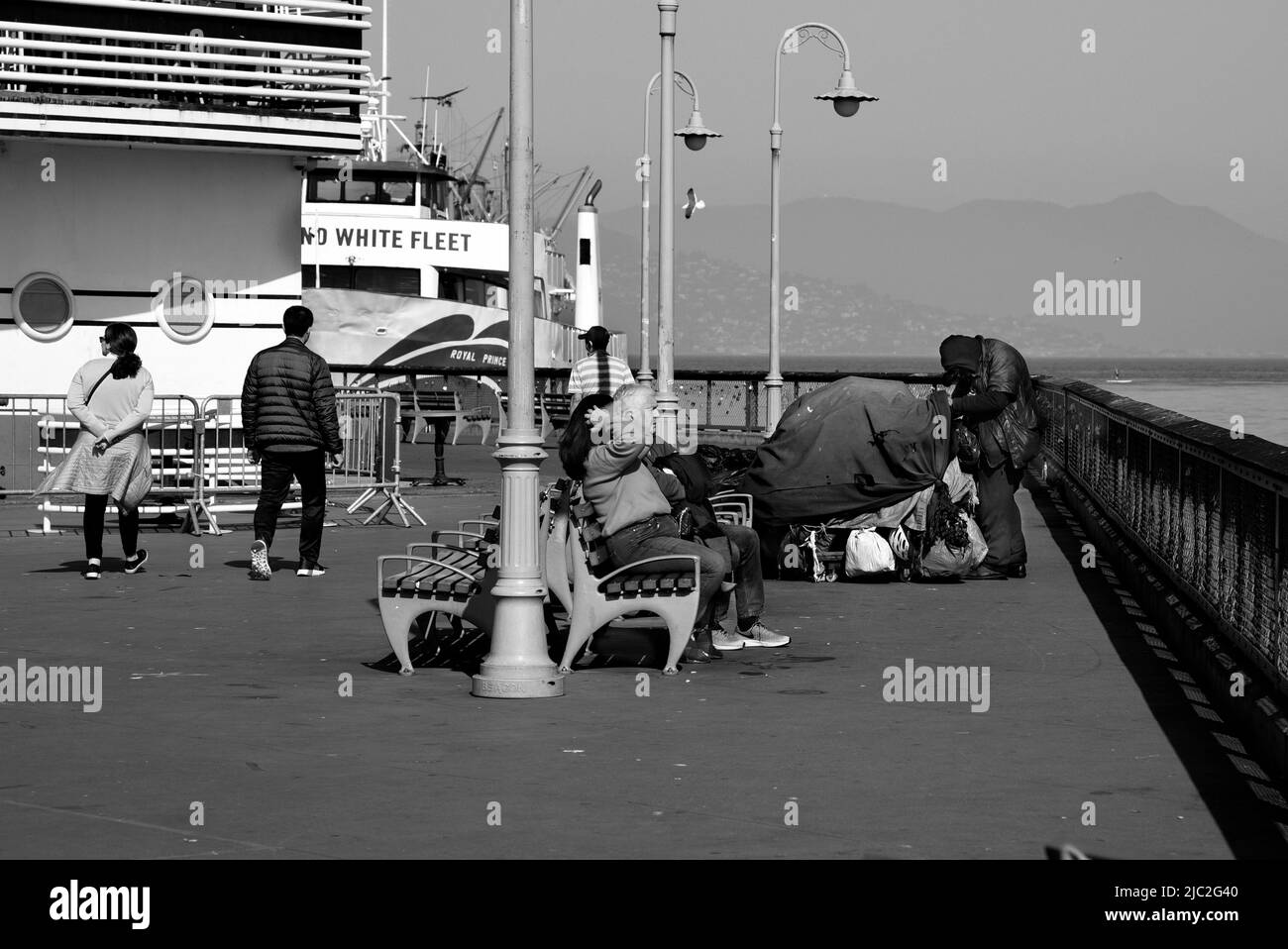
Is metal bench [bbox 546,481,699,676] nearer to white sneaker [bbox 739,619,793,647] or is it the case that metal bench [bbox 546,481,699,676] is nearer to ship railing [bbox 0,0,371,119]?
white sneaker [bbox 739,619,793,647]

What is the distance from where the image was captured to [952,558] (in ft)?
47.2

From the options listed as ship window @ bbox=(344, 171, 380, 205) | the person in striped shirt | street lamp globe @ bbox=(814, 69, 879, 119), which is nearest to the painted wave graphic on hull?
ship window @ bbox=(344, 171, 380, 205)

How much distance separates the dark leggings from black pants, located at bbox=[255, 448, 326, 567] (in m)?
0.91

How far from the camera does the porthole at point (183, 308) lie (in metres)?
19.5

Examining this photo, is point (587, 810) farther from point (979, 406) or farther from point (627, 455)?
point (979, 406)

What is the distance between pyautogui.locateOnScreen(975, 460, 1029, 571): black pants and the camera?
48.3ft

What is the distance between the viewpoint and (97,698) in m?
9.21

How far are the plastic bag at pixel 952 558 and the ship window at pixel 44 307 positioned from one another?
935cm

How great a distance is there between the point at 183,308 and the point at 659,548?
10.6 metres

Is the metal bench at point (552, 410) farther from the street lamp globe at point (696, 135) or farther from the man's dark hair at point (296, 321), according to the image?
the man's dark hair at point (296, 321)

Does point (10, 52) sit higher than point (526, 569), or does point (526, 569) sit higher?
point (10, 52)

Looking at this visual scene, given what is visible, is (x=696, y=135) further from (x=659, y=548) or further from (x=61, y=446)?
(x=659, y=548)
